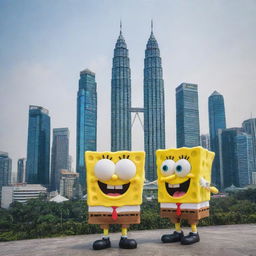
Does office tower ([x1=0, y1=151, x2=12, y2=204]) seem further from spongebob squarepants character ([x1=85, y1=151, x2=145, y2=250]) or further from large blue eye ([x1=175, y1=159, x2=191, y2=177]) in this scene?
large blue eye ([x1=175, y1=159, x2=191, y2=177])

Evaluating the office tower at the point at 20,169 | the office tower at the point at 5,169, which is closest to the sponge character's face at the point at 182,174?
the office tower at the point at 5,169

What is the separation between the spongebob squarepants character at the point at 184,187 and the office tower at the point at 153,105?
76.6 meters

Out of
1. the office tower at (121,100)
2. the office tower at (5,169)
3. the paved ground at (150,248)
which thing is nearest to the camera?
the paved ground at (150,248)

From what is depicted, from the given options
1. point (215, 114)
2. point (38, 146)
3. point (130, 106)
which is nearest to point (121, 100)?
point (130, 106)

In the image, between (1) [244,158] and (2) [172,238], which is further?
(1) [244,158]

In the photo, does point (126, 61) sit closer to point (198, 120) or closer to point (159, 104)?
point (159, 104)

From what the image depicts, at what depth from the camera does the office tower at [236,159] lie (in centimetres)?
9038

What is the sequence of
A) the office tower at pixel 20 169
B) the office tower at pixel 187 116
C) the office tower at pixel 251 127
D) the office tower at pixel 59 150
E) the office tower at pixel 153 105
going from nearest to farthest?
the office tower at pixel 153 105, the office tower at pixel 187 116, the office tower at pixel 251 127, the office tower at pixel 59 150, the office tower at pixel 20 169

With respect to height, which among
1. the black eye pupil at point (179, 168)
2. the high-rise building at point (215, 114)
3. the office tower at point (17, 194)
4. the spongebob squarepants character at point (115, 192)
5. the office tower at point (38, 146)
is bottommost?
the office tower at point (17, 194)

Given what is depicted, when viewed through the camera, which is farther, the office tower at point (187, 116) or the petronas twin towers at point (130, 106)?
the office tower at point (187, 116)

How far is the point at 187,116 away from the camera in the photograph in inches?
3925

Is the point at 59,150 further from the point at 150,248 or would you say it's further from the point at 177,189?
the point at 150,248

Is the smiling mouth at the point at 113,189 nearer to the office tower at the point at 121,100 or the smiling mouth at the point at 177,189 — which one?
the smiling mouth at the point at 177,189

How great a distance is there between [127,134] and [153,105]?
1231cm
